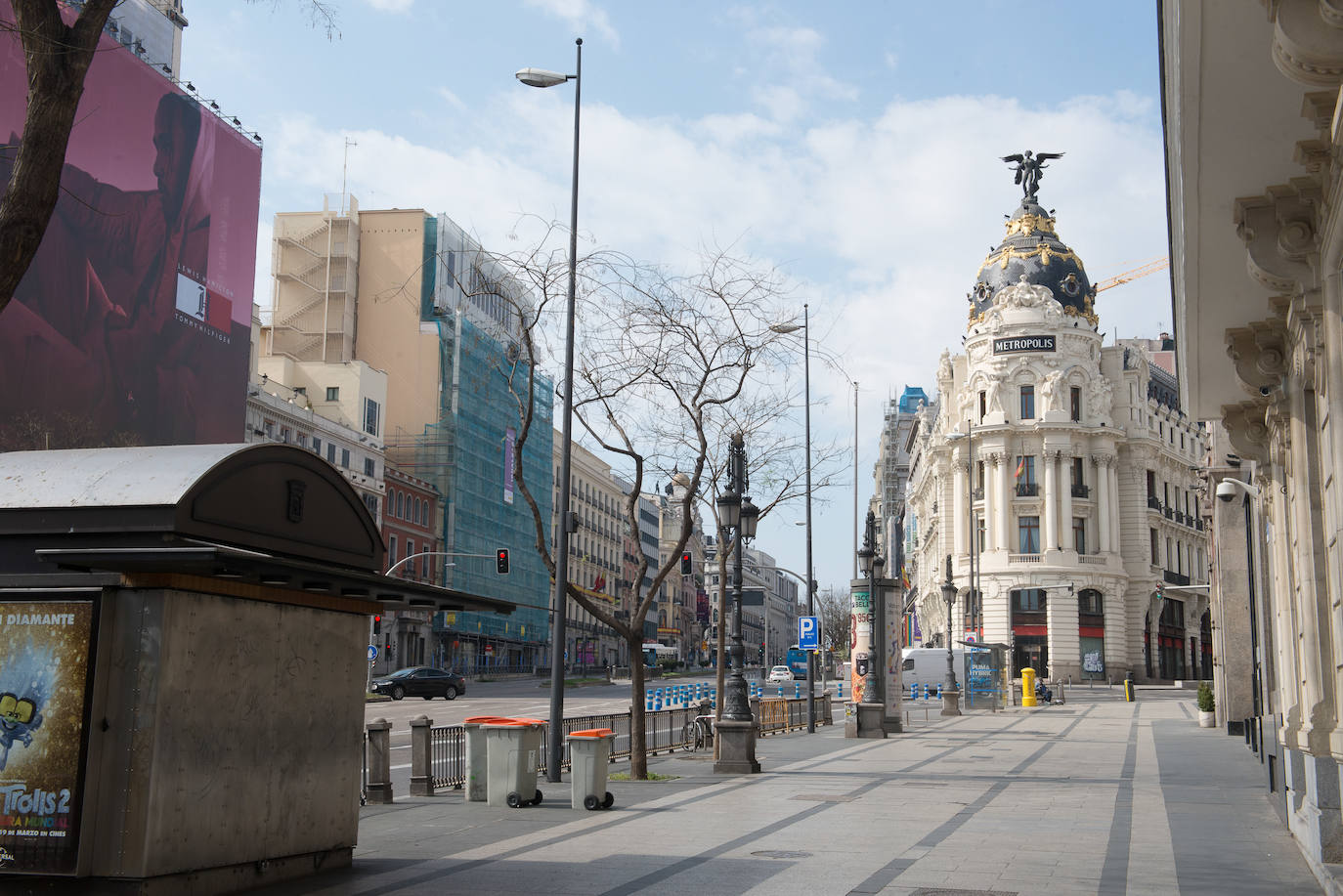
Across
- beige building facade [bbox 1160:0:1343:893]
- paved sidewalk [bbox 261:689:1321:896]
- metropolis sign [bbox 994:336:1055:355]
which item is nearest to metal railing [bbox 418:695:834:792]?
paved sidewalk [bbox 261:689:1321:896]

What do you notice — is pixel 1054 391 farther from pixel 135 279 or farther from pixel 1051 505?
pixel 135 279

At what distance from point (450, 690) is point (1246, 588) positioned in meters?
32.3

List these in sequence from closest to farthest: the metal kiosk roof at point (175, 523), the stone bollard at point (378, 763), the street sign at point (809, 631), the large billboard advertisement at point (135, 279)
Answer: the metal kiosk roof at point (175, 523), the stone bollard at point (378, 763), the street sign at point (809, 631), the large billboard advertisement at point (135, 279)

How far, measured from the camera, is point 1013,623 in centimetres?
7700

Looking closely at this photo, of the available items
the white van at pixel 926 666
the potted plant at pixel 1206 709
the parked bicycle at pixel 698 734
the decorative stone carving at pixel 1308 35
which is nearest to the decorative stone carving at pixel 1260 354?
the decorative stone carving at pixel 1308 35

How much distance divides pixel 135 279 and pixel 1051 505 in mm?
52494

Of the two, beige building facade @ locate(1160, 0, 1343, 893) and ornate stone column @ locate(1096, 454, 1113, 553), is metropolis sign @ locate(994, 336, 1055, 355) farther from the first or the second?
beige building facade @ locate(1160, 0, 1343, 893)

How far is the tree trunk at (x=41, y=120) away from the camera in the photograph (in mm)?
7973

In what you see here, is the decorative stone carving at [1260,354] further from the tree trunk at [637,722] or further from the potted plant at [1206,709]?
the potted plant at [1206,709]

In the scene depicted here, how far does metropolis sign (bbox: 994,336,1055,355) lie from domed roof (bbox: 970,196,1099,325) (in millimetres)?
2757

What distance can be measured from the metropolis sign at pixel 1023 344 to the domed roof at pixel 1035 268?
276 cm

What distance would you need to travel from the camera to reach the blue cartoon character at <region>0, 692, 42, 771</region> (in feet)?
27.4

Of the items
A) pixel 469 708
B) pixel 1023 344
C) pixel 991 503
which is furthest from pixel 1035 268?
pixel 469 708

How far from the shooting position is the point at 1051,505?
7725 centimetres
